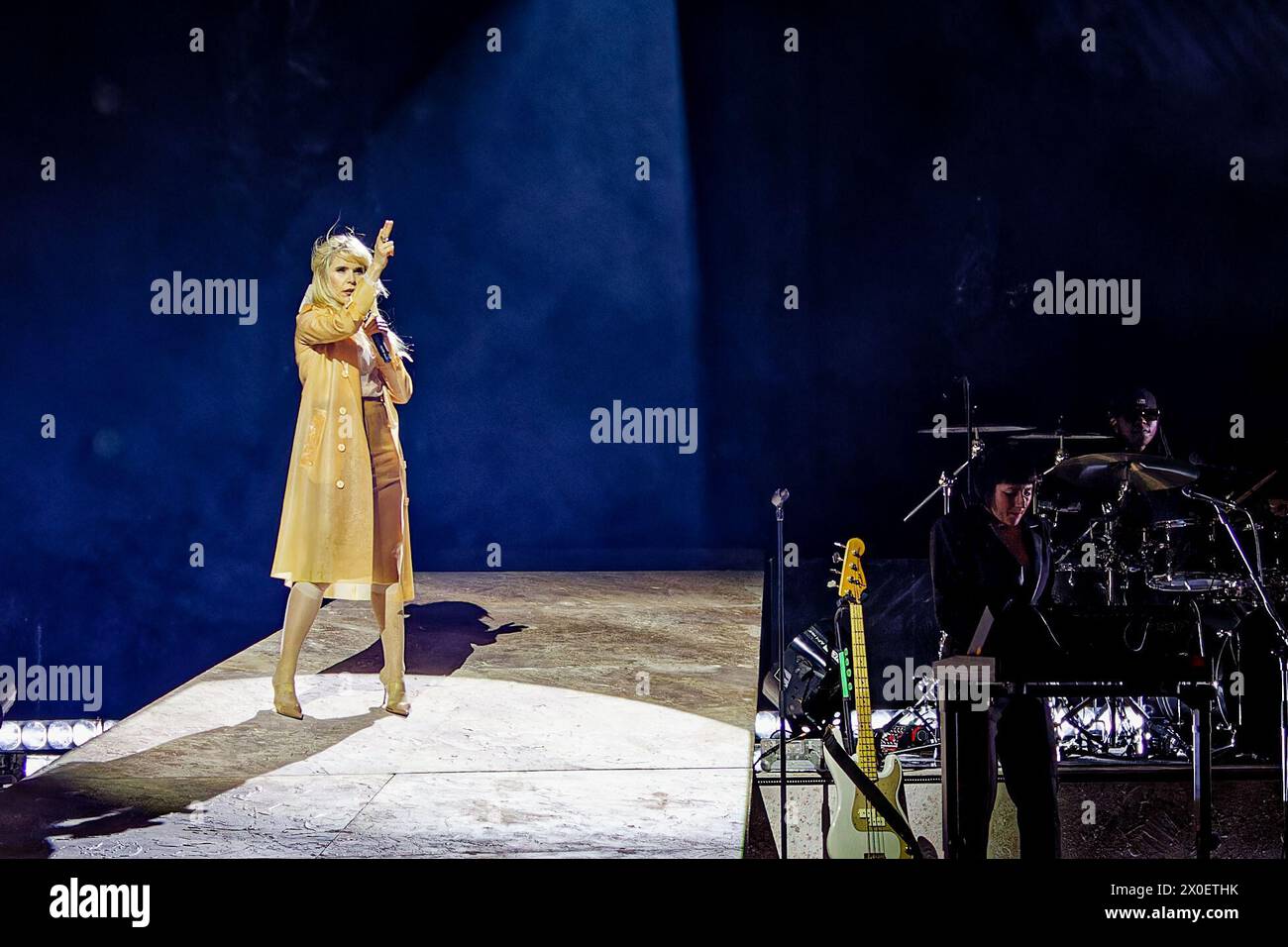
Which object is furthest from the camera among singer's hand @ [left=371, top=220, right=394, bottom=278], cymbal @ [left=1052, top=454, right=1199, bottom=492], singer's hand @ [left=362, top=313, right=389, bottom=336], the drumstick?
the drumstick

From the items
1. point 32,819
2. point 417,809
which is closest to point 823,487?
point 417,809

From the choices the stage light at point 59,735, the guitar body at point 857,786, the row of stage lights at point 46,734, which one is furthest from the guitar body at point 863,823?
the stage light at point 59,735

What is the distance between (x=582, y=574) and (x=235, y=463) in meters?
1.66

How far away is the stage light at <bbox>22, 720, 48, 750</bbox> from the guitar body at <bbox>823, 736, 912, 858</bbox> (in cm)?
342

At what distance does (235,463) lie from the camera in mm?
5762

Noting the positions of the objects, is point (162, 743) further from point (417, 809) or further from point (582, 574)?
point (582, 574)

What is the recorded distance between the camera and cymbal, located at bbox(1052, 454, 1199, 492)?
440 centimetres

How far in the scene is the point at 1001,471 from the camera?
14.4ft

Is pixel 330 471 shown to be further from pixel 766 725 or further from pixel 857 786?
pixel 766 725
